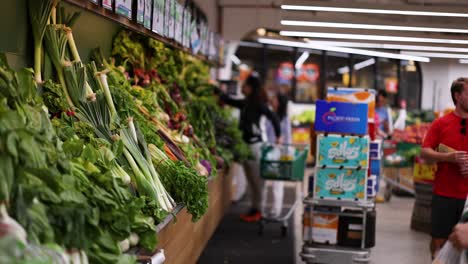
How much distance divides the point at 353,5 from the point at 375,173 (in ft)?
7.50

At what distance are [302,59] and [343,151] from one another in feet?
45.7

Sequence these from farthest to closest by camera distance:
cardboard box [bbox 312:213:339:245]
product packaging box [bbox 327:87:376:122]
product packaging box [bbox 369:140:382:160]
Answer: product packaging box [bbox 369:140:382:160], product packaging box [bbox 327:87:376:122], cardboard box [bbox 312:213:339:245]

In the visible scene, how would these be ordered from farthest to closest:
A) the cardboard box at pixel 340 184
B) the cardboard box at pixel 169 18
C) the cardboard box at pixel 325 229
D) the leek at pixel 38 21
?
the cardboard box at pixel 325 229 → the cardboard box at pixel 340 184 → the cardboard box at pixel 169 18 → the leek at pixel 38 21

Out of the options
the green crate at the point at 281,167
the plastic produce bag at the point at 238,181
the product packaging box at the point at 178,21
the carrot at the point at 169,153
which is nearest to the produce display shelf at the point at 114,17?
the product packaging box at the point at 178,21

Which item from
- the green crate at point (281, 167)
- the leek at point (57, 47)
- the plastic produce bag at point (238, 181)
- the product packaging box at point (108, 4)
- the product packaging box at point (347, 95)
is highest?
the product packaging box at point (108, 4)

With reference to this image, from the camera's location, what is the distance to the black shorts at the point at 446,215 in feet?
19.2

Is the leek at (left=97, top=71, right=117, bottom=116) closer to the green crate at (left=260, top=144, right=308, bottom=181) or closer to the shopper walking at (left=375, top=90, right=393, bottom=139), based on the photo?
the green crate at (left=260, top=144, right=308, bottom=181)

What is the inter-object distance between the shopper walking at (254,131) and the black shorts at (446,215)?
4015 millimetres

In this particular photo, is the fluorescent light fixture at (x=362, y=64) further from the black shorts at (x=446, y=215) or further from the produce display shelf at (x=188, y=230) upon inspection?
the black shorts at (x=446, y=215)

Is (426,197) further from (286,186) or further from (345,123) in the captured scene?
(286,186)

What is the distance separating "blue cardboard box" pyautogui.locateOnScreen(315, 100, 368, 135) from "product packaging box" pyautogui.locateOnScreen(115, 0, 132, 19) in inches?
87.3

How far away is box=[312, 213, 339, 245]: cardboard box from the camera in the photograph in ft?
22.9

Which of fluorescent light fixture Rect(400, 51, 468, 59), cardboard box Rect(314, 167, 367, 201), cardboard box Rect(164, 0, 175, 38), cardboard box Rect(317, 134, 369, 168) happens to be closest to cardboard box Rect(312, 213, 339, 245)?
cardboard box Rect(314, 167, 367, 201)

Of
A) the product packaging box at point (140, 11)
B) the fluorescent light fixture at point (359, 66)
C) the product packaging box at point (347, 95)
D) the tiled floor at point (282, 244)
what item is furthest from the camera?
the fluorescent light fixture at point (359, 66)
